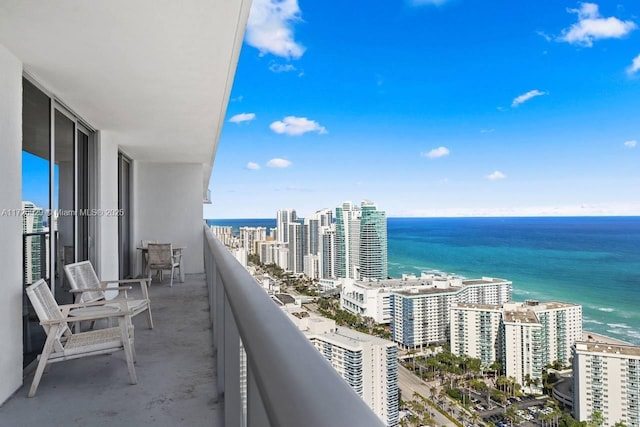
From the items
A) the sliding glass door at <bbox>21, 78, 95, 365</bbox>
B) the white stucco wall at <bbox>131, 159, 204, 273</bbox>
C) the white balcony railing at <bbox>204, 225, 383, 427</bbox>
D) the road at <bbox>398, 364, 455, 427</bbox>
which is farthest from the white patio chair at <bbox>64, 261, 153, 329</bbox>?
the white stucco wall at <bbox>131, 159, 204, 273</bbox>

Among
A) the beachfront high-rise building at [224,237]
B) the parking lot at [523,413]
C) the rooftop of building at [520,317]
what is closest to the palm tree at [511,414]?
the parking lot at [523,413]

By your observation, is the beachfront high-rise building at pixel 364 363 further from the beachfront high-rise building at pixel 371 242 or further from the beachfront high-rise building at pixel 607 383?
the beachfront high-rise building at pixel 371 242

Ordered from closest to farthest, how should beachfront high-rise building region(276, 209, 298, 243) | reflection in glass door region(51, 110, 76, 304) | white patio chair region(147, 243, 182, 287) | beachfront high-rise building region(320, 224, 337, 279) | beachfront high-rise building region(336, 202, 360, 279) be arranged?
reflection in glass door region(51, 110, 76, 304)
white patio chair region(147, 243, 182, 287)
beachfront high-rise building region(336, 202, 360, 279)
beachfront high-rise building region(320, 224, 337, 279)
beachfront high-rise building region(276, 209, 298, 243)

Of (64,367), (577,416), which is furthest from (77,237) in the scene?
(577,416)

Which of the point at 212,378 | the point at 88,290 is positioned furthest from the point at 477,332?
the point at 88,290

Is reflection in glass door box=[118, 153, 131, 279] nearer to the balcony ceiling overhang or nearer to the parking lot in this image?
the balcony ceiling overhang

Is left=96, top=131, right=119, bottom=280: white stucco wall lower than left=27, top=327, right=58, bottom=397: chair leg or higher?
higher

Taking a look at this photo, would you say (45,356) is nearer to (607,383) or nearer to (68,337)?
(68,337)
